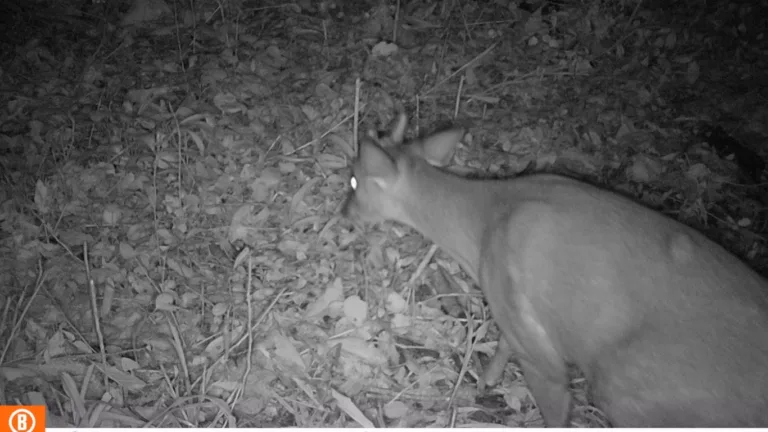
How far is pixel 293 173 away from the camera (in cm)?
489

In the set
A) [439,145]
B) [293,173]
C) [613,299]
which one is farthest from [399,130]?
[613,299]

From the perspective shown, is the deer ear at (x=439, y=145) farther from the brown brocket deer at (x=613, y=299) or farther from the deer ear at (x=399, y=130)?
the brown brocket deer at (x=613, y=299)

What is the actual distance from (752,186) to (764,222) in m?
0.39

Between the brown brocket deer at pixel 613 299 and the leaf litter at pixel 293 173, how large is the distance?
0.69m

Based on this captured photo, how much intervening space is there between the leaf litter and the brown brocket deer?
688 mm

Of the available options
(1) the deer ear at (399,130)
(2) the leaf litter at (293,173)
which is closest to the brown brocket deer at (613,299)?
(1) the deer ear at (399,130)


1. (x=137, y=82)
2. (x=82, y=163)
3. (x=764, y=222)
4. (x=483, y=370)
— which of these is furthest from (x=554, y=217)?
(x=137, y=82)

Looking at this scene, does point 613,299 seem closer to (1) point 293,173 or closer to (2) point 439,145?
(2) point 439,145

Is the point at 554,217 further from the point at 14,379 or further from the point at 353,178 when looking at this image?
the point at 14,379

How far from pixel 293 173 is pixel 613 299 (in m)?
2.92

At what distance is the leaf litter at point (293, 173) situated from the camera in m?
3.64

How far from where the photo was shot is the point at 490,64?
5852mm

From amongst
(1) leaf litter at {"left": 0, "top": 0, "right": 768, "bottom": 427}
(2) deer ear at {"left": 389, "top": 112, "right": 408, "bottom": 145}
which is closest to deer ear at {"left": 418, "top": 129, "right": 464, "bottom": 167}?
(2) deer ear at {"left": 389, "top": 112, "right": 408, "bottom": 145}

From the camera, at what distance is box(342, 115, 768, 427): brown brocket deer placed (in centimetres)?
252
